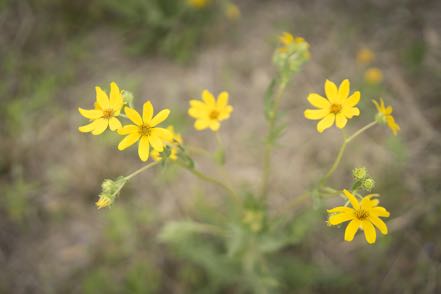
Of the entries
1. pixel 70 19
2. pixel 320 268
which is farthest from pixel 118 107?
pixel 70 19

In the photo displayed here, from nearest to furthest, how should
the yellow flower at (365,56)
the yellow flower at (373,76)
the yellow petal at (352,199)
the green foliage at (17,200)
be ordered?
the yellow petal at (352,199) < the green foliage at (17,200) < the yellow flower at (373,76) < the yellow flower at (365,56)

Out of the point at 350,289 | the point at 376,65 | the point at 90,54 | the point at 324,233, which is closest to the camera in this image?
the point at 350,289

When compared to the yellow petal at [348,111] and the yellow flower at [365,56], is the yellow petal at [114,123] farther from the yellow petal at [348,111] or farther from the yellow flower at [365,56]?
the yellow flower at [365,56]

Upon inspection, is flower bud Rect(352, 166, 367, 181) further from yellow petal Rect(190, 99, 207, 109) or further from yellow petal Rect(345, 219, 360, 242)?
yellow petal Rect(190, 99, 207, 109)

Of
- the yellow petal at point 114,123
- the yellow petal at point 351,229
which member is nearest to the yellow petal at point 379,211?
the yellow petal at point 351,229

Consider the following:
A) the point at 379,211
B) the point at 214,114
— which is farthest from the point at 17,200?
the point at 379,211

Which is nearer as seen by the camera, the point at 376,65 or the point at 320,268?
the point at 320,268

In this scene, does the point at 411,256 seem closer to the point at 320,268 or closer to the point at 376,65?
the point at 320,268
